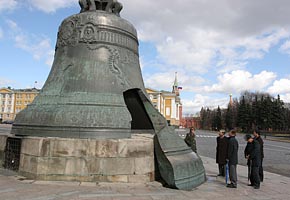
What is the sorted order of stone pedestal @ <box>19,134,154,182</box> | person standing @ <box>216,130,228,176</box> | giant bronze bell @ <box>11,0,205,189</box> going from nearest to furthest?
stone pedestal @ <box>19,134,154,182</box>
giant bronze bell @ <box>11,0,205,189</box>
person standing @ <box>216,130,228,176</box>

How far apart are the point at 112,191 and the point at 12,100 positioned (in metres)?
84.7

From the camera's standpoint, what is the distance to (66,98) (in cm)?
621

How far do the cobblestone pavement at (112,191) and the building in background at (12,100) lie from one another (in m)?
79.3

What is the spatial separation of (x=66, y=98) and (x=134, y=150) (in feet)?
6.29

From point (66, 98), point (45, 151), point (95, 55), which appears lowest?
point (45, 151)

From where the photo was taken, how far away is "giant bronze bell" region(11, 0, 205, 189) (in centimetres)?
567

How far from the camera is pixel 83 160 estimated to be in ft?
17.3

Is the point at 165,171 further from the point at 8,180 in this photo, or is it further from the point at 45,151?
the point at 8,180

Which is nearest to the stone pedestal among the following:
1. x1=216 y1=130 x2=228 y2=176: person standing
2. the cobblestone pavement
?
the cobblestone pavement

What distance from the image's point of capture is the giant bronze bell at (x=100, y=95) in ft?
18.6

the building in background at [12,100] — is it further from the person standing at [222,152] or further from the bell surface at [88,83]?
the person standing at [222,152]

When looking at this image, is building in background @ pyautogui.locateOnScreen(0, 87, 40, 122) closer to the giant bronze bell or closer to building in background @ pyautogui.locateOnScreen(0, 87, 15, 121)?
building in background @ pyautogui.locateOnScreen(0, 87, 15, 121)

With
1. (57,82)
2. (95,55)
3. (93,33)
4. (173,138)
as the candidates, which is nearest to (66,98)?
(57,82)

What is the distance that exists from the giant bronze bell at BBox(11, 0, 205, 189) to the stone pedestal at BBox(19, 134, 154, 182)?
0.32 metres
